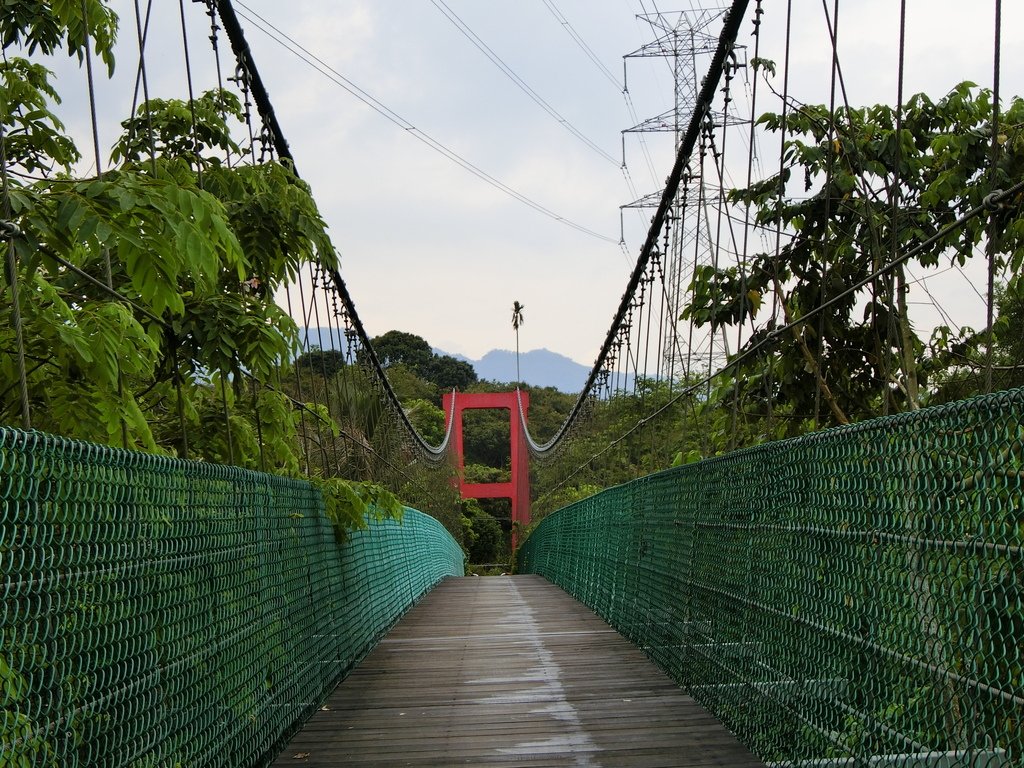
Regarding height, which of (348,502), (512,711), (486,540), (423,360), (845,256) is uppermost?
(423,360)

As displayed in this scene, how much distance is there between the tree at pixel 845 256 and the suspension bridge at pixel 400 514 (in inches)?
1.1

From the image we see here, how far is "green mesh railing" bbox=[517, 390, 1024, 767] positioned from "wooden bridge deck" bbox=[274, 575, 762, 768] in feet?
0.71

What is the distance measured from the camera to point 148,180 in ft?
8.34

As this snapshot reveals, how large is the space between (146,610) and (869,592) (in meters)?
1.63

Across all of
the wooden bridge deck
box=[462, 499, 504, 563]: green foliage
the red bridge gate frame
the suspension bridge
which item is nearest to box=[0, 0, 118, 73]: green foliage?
the suspension bridge

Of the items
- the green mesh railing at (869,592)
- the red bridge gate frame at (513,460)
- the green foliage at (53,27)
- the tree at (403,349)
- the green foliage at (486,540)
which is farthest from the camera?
the tree at (403,349)

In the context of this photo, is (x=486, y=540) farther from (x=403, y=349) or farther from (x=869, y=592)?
(x=869, y=592)

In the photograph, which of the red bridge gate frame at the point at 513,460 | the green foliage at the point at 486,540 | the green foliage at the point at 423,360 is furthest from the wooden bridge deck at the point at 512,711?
the green foliage at the point at 423,360

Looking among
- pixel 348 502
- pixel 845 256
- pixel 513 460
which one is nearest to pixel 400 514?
pixel 348 502

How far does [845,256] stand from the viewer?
216 inches

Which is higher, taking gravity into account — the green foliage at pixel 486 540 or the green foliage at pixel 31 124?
the green foliage at pixel 31 124

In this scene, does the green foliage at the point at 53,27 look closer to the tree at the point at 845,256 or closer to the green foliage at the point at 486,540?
the tree at the point at 845,256

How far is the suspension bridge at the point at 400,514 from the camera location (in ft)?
6.45

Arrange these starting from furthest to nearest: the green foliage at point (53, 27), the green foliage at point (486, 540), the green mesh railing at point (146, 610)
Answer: the green foliage at point (486, 540)
the green foliage at point (53, 27)
the green mesh railing at point (146, 610)
